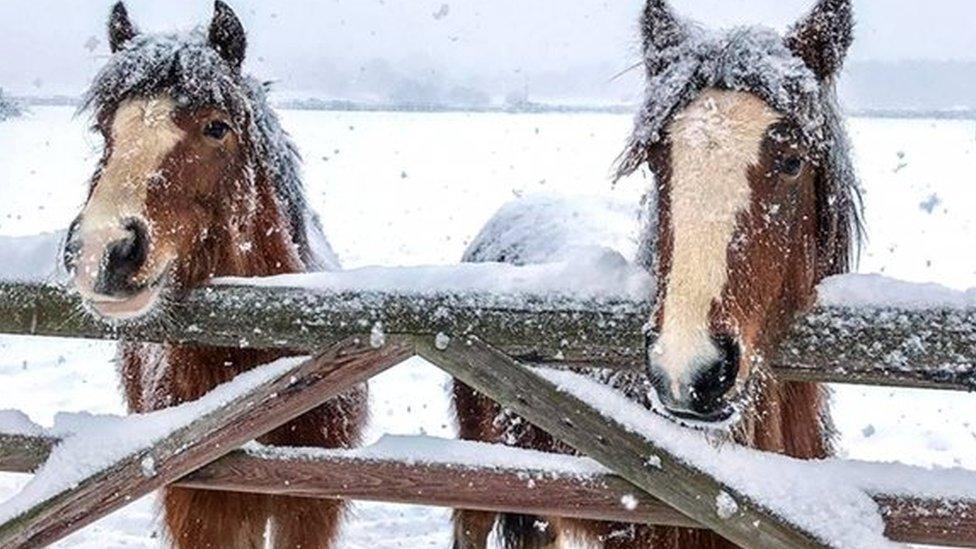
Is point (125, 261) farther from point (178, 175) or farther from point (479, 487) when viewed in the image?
point (479, 487)

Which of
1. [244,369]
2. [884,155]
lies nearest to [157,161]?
[244,369]

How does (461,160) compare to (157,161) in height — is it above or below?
above

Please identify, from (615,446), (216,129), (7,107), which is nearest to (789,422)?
(615,446)

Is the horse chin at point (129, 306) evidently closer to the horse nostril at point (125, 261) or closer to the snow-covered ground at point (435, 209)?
the horse nostril at point (125, 261)

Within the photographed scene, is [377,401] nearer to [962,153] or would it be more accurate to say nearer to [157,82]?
[157,82]

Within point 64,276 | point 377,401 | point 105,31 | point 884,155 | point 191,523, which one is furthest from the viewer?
point 884,155

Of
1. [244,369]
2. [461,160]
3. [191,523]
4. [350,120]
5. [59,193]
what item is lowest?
[191,523]

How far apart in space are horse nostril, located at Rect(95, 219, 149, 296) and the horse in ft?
4.58

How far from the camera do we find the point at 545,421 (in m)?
2.36

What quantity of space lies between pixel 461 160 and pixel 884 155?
934 centimetres

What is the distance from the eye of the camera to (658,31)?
265 cm

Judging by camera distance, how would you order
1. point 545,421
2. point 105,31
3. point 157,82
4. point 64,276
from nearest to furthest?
point 545,421
point 64,276
point 157,82
point 105,31

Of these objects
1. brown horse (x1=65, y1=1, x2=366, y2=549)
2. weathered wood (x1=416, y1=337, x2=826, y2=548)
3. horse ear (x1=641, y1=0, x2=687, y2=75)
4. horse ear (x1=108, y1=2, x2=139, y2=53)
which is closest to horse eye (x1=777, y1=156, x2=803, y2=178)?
horse ear (x1=641, y1=0, x2=687, y2=75)

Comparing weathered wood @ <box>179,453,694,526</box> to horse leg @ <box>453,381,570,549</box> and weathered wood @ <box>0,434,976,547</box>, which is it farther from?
horse leg @ <box>453,381,570,549</box>
